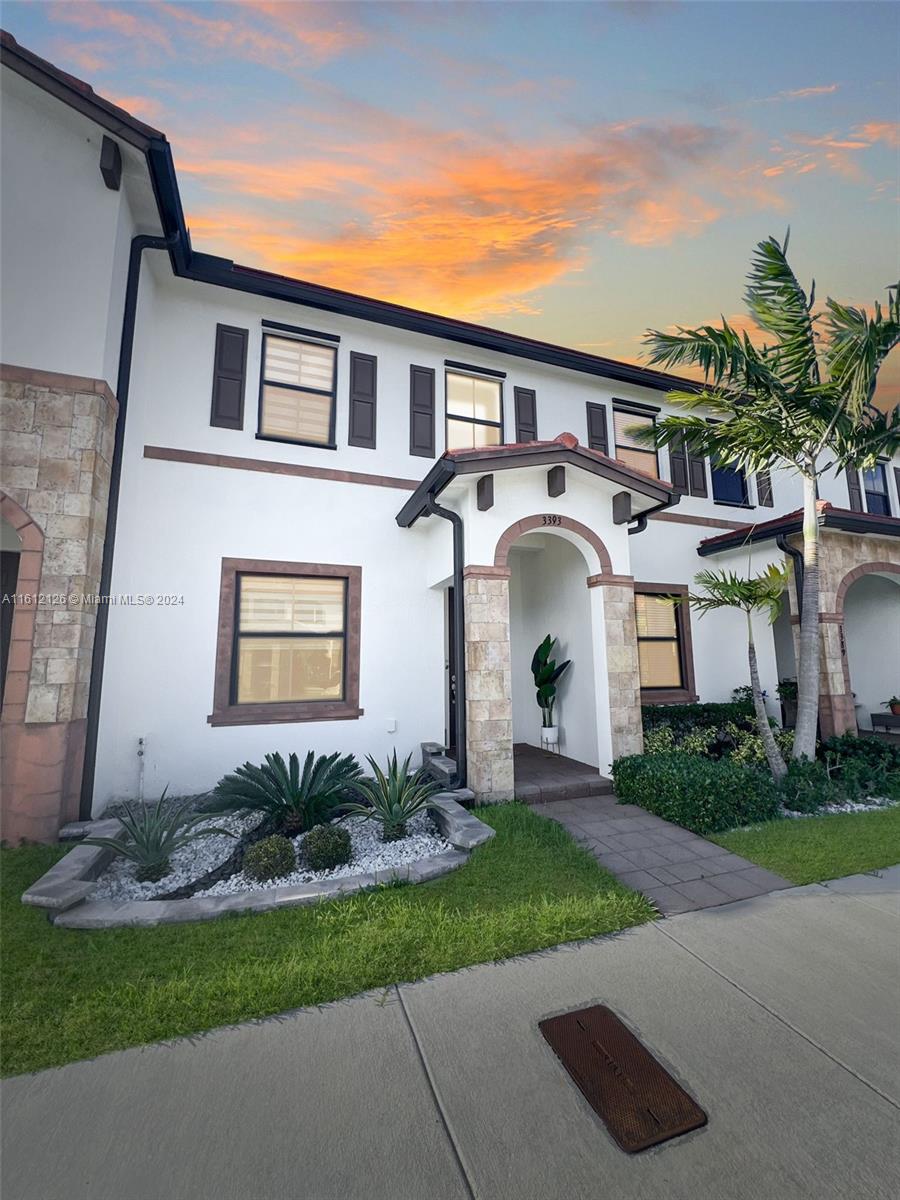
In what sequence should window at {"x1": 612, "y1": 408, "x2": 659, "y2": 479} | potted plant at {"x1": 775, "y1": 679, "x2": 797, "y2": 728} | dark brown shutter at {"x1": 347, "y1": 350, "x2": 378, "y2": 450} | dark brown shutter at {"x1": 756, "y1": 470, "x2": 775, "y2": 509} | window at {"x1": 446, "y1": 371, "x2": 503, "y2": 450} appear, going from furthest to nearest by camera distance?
dark brown shutter at {"x1": 756, "y1": 470, "x2": 775, "y2": 509}
window at {"x1": 612, "y1": 408, "x2": 659, "y2": 479}
potted plant at {"x1": 775, "y1": 679, "x2": 797, "y2": 728}
window at {"x1": 446, "y1": 371, "x2": 503, "y2": 450}
dark brown shutter at {"x1": 347, "y1": 350, "x2": 378, "y2": 450}

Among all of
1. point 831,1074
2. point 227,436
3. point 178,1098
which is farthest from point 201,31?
point 831,1074

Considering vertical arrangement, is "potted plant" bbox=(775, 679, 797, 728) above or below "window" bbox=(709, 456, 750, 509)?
below

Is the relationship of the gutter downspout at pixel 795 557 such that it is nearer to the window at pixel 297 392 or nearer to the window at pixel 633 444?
the window at pixel 633 444

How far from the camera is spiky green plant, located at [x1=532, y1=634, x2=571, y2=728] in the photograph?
805 cm

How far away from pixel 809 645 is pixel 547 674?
3.60 m

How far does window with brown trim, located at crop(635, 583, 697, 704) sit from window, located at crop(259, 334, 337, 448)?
243 inches

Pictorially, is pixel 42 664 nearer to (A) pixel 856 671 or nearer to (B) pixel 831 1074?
(B) pixel 831 1074

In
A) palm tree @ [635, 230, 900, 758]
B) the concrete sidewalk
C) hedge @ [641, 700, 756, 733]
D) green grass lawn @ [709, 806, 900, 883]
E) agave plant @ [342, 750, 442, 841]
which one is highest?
palm tree @ [635, 230, 900, 758]

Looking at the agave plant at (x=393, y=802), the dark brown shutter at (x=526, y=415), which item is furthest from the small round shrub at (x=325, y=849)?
the dark brown shutter at (x=526, y=415)

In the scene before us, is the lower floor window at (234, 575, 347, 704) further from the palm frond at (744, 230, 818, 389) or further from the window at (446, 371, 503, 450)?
the palm frond at (744, 230, 818, 389)

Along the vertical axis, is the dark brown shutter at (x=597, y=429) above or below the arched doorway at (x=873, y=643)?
above

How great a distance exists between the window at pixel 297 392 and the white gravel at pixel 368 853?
17.5 feet

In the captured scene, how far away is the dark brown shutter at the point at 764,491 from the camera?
10.8 m

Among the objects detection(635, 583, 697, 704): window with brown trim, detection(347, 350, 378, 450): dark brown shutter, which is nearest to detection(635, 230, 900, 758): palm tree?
detection(635, 583, 697, 704): window with brown trim
